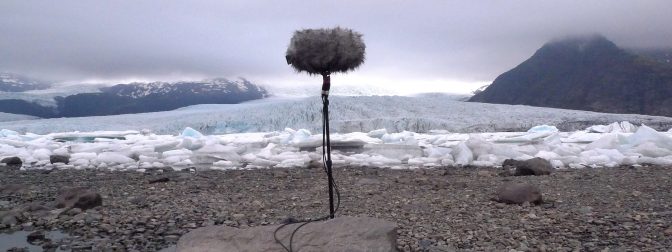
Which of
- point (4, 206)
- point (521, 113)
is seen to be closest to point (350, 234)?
point (4, 206)

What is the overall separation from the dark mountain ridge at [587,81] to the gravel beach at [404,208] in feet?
220

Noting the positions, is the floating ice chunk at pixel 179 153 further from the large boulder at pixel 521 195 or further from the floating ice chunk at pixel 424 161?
the large boulder at pixel 521 195

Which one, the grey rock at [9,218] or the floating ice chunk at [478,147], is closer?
the grey rock at [9,218]

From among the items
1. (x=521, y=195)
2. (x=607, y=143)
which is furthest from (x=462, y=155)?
(x=521, y=195)

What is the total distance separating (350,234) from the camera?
3.48 m

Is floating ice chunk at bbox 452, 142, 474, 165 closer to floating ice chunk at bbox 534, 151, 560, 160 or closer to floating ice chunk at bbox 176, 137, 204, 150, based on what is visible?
floating ice chunk at bbox 534, 151, 560, 160

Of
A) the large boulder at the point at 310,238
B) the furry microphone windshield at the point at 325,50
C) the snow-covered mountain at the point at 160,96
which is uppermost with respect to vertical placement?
the furry microphone windshield at the point at 325,50

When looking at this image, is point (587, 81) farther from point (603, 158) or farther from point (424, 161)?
Answer: point (424, 161)

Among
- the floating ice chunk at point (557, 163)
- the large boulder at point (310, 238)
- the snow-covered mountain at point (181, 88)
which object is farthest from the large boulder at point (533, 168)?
the snow-covered mountain at point (181, 88)

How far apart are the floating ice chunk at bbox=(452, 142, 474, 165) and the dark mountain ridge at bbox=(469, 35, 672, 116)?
62.8 m

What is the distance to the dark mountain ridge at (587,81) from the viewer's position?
7094 centimetres

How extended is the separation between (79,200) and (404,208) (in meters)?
3.64

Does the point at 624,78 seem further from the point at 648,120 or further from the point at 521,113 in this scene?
the point at 521,113

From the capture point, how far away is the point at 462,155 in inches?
464
